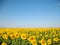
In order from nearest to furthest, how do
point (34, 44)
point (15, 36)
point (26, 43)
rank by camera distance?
1. point (34, 44)
2. point (26, 43)
3. point (15, 36)

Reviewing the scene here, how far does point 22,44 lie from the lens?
273 centimetres

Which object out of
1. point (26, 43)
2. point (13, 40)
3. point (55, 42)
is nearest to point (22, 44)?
point (26, 43)

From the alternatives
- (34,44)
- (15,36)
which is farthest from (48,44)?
(15,36)

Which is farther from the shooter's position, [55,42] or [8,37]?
[8,37]

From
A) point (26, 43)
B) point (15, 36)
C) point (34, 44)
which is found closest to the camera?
point (34, 44)

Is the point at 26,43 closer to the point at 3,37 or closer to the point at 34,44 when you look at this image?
the point at 34,44

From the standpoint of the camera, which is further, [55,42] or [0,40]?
[0,40]

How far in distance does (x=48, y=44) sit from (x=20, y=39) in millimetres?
591

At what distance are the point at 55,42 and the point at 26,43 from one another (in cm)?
44

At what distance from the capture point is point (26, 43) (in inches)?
105

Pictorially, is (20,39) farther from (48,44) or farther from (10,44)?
(48,44)

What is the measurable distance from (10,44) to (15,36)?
197 millimetres

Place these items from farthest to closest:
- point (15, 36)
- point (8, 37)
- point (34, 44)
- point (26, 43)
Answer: point (8, 37) → point (15, 36) → point (26, 43) → point (34, 44)

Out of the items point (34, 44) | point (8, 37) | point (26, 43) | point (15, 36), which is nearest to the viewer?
point (34, 44)
